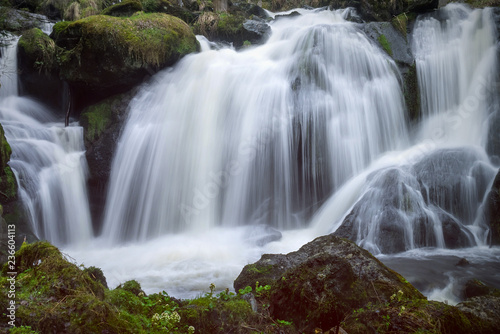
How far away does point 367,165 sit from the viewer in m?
8.77

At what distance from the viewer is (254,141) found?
8.88 meters

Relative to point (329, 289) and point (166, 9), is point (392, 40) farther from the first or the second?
point (329, 289)

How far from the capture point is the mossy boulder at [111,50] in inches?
376

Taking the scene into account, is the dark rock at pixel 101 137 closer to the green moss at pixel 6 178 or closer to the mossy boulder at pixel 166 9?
the green moss at pixel 6 178

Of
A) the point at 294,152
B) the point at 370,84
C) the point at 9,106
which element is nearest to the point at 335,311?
the point at 294,152

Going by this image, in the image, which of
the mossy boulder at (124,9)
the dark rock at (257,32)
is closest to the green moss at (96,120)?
the mossy boulder at (124,9)

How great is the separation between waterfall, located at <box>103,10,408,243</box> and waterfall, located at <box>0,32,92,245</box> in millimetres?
797

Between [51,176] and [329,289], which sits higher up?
[51,176]

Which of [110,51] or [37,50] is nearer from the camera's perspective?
[110,51]

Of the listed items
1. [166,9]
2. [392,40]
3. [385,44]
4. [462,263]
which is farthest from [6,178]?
[392,40]

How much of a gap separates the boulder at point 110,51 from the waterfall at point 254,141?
81cm

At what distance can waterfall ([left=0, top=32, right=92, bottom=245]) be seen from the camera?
25.5ft

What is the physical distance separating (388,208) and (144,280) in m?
4.89

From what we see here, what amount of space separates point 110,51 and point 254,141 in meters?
4.95
